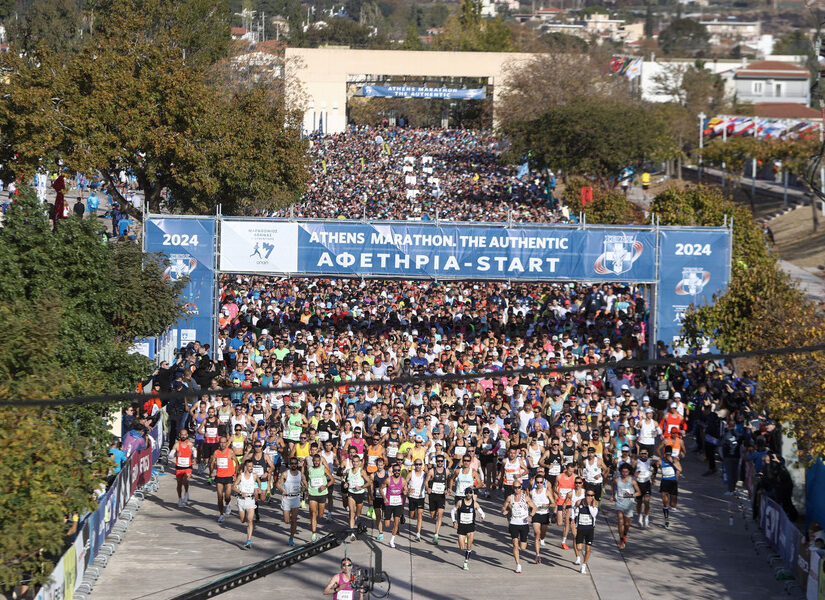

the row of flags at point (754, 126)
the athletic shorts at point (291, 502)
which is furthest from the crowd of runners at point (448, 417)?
the row of flags at point (754, 126)

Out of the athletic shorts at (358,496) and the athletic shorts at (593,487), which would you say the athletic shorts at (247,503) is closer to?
the athletic shorts at (358,496)

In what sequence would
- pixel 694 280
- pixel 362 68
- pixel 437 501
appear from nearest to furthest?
pixel 437 501 < pixel 694 280 < pixel 362 68

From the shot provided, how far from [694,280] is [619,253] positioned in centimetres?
167

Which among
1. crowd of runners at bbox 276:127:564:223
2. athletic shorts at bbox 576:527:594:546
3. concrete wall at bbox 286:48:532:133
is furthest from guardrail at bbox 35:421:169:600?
concrete wall at bbox 286:48:532:133

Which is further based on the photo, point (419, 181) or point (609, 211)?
point (419, 181)

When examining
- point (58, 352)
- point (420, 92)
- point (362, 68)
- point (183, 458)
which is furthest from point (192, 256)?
point (420, 92)

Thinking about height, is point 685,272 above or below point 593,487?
above

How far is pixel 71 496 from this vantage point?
11.7 metres

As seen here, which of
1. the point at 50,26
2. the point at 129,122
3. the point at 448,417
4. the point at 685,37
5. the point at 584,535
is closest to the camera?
the point at 584,535

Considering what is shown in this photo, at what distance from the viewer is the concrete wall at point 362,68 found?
8950 centimetres

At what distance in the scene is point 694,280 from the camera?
81.1 ft

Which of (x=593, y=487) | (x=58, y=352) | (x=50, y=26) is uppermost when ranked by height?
(x=50, y=26)

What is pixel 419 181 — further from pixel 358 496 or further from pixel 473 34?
pixel 473 34

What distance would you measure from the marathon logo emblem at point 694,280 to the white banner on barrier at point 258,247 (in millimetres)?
8315
